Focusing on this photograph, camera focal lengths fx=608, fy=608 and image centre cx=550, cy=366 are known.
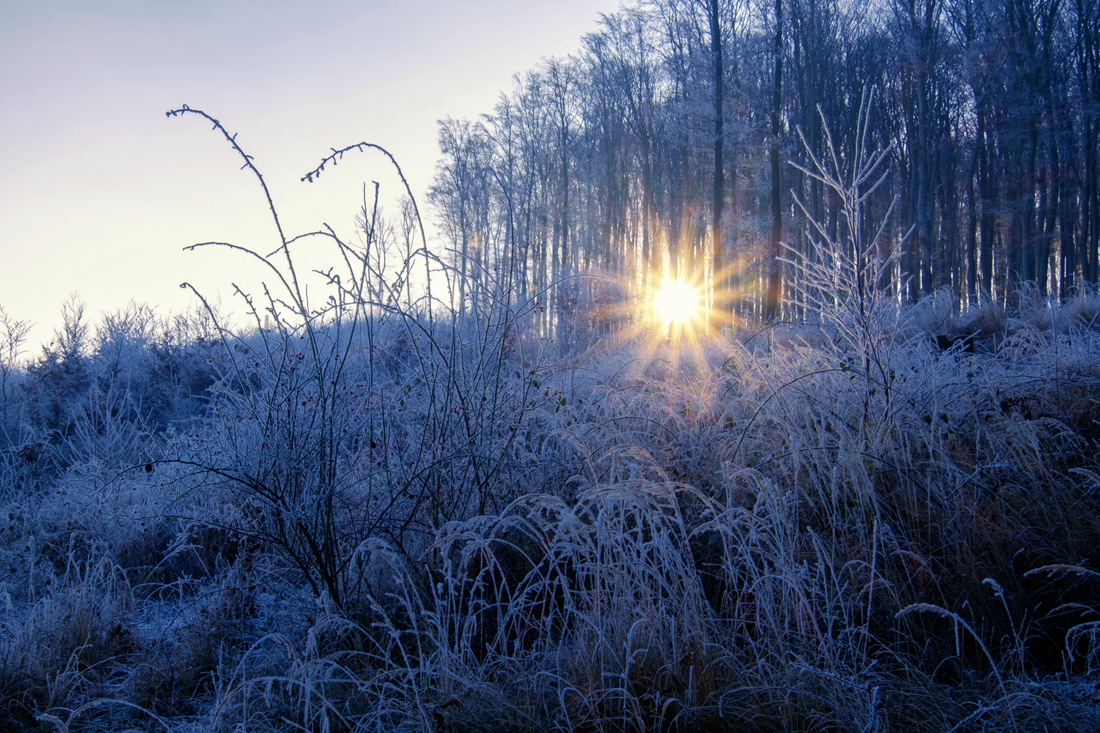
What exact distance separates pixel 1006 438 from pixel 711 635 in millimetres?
2119

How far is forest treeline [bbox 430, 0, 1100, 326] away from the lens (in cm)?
1427

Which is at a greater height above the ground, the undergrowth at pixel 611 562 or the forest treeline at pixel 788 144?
the forest treeline at pixel 788 144

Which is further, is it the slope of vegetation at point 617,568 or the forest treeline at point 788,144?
the forest treeline at point 788,144

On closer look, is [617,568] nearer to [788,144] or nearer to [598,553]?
[598,553]

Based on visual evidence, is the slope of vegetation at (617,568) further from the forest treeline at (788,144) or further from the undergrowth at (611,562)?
the forest treeline at (788,144)

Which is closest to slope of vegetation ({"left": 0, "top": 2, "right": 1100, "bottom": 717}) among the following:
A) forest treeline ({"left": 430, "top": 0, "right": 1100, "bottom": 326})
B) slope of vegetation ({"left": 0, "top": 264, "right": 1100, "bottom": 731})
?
slope of vegetation ({"left": 0, "top": 264, "right": 1100, "bottom": 731})

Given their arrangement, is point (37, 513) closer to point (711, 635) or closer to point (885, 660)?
point (711, 635)

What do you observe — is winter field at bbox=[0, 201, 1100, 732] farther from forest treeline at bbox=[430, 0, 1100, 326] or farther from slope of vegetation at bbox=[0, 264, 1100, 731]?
forest treeline at bbox=[430, 0, 1100, 326]

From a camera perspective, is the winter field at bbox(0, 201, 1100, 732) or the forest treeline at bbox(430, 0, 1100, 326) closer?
the winter field at bbox(0, 201, 1100, 732)

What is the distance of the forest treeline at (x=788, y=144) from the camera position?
1427 cm

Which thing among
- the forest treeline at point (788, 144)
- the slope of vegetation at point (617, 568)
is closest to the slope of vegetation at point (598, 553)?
the slope of vegetation at point (617, 568)

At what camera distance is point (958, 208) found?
810 inches

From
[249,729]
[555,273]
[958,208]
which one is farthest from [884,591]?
[958,208]

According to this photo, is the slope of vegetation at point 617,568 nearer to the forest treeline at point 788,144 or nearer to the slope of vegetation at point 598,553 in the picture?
the slope of vegetation at point 598,553
